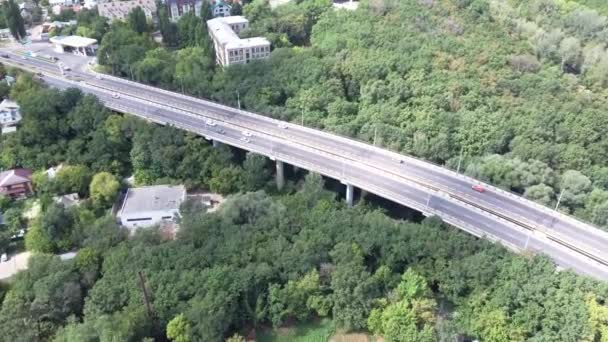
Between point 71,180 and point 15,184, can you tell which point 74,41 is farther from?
point 71,180

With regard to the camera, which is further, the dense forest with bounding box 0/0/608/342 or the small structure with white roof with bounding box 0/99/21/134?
the small structure with white roof with bounding box 0/99/21/134

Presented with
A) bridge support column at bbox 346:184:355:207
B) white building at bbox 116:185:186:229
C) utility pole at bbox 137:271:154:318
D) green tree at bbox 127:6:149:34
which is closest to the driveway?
white building at bbox 116:185:186:229

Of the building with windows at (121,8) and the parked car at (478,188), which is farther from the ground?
the building with windows at (121,8)

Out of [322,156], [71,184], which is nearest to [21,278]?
[71,184]

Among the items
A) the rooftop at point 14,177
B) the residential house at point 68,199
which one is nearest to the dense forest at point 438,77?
the residential house at point 68,199

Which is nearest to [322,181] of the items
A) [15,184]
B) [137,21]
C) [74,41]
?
[15,184]

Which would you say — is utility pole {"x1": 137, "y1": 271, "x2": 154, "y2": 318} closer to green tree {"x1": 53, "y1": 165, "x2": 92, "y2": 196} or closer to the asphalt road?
green tree {"x1": 53, "y1": 165, "x2": 92, "y2": 196}

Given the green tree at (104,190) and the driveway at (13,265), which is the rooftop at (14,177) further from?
the driveway at (13,265)
